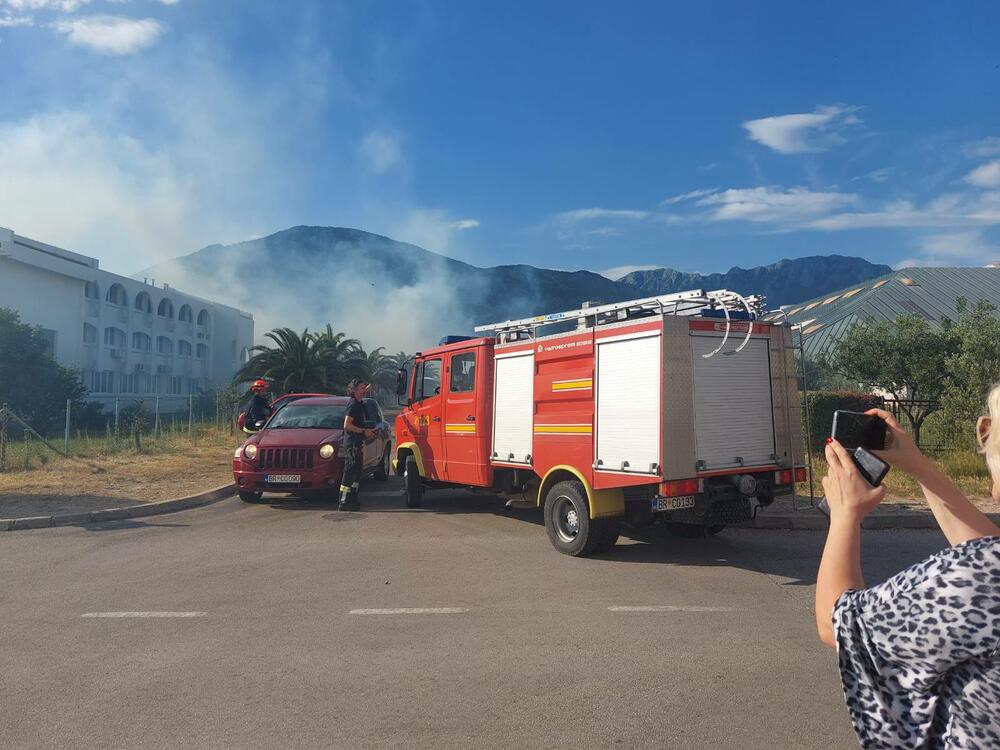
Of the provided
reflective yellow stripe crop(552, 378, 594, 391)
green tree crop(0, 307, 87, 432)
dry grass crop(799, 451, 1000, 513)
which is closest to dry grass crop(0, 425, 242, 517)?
reflective yellow stripe crop(552, 378, 594, 391)

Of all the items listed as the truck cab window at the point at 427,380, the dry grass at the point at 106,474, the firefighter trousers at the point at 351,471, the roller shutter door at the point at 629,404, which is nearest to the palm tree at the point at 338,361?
the dry grass at the point at 106,474

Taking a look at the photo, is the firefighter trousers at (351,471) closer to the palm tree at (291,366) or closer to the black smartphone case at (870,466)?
the black smartphone case at (870,466)

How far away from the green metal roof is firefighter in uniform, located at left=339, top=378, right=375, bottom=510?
1305 inches

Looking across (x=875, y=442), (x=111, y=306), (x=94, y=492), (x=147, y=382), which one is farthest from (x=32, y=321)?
(x=875, y=442)

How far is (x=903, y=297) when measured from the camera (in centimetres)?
4691

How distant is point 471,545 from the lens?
8.20 m

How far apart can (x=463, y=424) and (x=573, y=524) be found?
2.57m

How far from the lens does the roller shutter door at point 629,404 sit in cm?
687

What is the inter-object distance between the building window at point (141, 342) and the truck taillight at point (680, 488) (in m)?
54.0

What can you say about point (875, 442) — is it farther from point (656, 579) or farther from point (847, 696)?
point (656, 579)

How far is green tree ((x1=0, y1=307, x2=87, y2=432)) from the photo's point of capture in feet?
109

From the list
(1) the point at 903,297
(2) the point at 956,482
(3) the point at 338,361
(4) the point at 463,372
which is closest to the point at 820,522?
(2) the point at 956,482

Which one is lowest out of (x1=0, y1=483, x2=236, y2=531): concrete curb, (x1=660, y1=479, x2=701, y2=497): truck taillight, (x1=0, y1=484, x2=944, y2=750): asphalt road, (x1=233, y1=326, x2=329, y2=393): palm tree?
(x1=0, y1=484, x2=944, y2=750): asphalt road

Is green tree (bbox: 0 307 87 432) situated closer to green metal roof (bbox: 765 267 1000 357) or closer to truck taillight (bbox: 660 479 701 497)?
truck taillight (bbox: 660 479 701 497)
